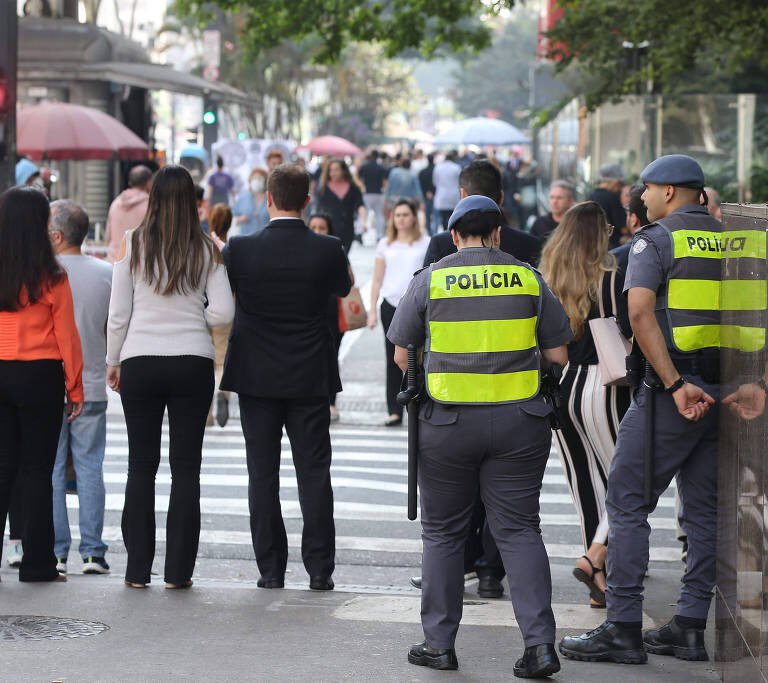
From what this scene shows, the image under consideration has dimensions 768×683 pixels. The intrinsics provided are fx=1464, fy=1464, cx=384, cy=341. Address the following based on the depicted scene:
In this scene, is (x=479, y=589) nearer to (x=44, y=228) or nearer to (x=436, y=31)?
(x=44, y=228)

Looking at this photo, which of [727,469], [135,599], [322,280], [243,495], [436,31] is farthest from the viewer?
[436,31]

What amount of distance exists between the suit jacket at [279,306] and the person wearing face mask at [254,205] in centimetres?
1029

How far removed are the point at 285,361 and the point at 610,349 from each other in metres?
1.54

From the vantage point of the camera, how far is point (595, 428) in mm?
6918

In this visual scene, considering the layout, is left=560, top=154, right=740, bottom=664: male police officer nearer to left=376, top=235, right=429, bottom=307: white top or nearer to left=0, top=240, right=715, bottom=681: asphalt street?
left=0, top=240, right=715, bottom=681: asphalt street

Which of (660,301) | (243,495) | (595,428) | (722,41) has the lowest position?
(243,495)

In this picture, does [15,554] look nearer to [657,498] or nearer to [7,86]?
[657,498]

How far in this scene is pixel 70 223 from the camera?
7402 mm

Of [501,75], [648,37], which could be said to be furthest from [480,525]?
[501,75]

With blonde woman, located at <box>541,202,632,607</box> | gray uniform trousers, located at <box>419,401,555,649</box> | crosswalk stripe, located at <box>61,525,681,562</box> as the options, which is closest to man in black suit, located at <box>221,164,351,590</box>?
blonde woman, located at <box>541,202,632,607</box>

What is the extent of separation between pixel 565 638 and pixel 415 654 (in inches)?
25.9

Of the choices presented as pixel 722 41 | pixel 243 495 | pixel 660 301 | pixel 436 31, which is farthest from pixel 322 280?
pixel 436 31

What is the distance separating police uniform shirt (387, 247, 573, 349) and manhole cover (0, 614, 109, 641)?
5.85ft

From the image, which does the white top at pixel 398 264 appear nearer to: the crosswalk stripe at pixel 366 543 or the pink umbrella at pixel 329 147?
the crosswalk stripe at pixel 366 543
